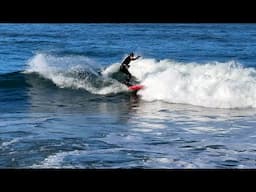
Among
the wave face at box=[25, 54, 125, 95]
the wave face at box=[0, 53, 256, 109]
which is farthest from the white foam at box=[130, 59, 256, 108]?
the wave face at box=[25, 54, 125, 95]

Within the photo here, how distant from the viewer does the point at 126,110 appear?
15008 millimetres

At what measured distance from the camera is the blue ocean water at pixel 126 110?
27.5 ft

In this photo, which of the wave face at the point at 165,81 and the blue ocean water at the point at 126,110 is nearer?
the blue ocean water at the point at 126,110

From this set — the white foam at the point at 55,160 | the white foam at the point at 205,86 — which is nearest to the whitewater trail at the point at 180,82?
the white foam at the point at 205,86

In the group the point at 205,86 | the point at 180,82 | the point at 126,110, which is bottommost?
the point at 126,110

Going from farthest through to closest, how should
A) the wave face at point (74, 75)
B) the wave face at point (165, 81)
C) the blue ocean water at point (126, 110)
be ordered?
the wave face at point (74, 75) → the wave face at point (165, 81) → the blue ocean water at point (126, 110)

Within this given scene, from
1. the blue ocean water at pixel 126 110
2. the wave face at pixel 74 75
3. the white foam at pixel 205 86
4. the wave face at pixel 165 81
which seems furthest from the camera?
the wave face at pixel 74 75

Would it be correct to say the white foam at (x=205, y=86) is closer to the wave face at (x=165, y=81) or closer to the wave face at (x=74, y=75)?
the wave face at (x=165, y=81)

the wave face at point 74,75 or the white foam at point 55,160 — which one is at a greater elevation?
the wave face at point 74,75

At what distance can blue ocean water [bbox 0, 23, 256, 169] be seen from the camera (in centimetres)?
839

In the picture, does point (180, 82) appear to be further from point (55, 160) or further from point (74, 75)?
point (55, 160)

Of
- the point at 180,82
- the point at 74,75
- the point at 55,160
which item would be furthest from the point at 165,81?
the point at 55,160

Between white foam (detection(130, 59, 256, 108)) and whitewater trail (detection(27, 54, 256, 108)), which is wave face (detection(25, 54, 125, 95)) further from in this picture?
white foam (detection(130, 59, 256, 108))
